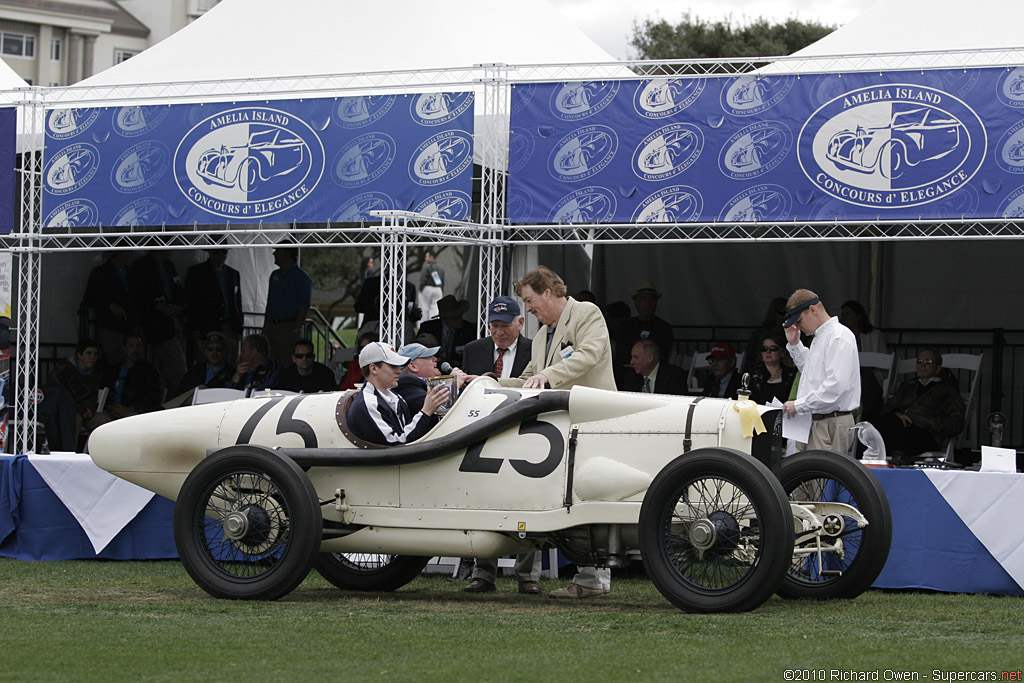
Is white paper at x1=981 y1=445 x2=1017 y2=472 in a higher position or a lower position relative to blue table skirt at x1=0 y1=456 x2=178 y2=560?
higher

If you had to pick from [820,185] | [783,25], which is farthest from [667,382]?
[783,25]

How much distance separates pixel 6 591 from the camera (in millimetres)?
7727

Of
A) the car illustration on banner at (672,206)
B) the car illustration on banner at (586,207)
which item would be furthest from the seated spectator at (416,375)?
the car illustration on banner at (672,206)

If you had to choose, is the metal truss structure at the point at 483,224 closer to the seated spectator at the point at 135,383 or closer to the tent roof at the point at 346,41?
the tent roof at the point at 346,41

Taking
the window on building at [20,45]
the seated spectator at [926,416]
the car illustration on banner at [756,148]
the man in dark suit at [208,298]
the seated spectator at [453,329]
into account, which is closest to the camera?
the car illustration on banner at [756,148]

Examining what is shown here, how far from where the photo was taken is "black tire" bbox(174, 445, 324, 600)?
22.5 ft

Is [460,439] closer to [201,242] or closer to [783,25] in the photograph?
[201,242]

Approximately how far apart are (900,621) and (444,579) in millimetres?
3309

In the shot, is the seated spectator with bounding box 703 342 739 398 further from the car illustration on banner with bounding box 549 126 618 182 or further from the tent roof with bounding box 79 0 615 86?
the tent roof with bounding box 79 0 615 86

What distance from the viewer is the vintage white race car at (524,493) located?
253 inches

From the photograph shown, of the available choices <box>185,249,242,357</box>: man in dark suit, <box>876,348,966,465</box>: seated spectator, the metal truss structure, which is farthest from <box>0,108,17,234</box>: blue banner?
<box>876,348,966,465</box>: seated spectator

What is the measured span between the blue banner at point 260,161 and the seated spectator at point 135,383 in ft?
8.36

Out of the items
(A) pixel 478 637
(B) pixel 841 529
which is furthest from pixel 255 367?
(A) pixel 478 637

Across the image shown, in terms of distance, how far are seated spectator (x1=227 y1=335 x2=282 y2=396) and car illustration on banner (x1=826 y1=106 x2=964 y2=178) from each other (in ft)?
18.7
